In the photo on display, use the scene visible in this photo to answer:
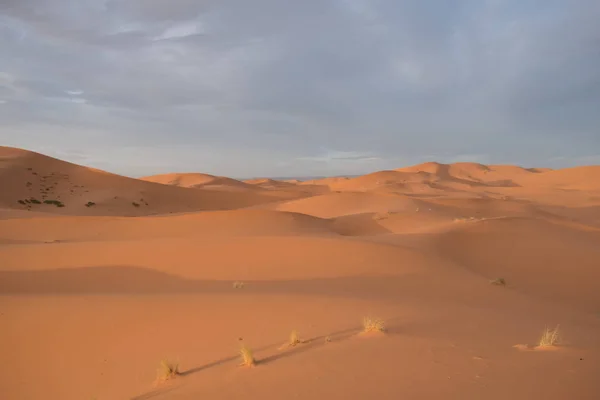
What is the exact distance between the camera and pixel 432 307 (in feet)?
23.0

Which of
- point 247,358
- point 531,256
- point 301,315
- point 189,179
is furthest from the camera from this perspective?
point 189,179

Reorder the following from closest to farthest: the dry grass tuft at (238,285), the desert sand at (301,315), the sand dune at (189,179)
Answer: the desert sand at (301,315) < the dry grass tuft at (238,285) < the sand dune at (189,179)

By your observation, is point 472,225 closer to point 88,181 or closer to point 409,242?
point 409,242

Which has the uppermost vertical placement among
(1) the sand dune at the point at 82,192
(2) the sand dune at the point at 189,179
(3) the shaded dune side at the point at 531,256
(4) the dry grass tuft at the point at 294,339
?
(2) the sand dune at the point at 189,179

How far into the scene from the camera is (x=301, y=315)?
6.42 meters

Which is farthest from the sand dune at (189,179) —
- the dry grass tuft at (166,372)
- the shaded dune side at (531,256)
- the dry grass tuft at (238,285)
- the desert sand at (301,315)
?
the dry grass tuft at (166,372)

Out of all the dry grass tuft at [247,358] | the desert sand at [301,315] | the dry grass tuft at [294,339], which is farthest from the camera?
the dry grass tuft at [294,339]

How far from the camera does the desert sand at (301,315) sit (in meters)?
4.21

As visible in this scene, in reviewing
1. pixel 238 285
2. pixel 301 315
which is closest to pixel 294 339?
pixel 301 315

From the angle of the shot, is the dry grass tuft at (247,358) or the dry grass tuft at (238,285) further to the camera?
the dry grass tuft at (238,285)

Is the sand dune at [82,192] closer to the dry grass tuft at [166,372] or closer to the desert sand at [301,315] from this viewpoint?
the desert sand at [301,315]

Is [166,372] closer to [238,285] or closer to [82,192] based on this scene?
[238,285]

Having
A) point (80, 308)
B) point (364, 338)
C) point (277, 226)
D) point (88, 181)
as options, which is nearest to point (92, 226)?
point (277, 226)

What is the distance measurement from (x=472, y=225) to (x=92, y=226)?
16.3 metres
